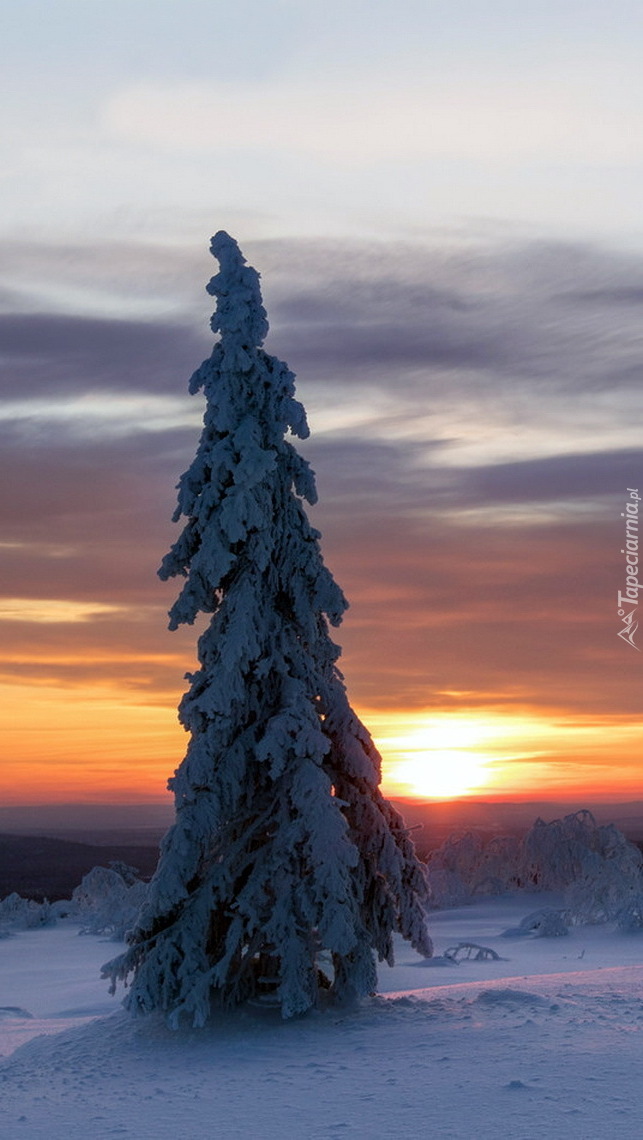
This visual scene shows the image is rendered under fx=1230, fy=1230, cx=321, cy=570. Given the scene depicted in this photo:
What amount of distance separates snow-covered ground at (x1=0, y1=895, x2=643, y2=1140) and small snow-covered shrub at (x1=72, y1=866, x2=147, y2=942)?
41.6 feet

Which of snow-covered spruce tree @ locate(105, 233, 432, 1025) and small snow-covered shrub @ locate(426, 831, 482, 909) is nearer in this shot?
snow-covered spruce tree @ locate(105, 233, 432, 1025)

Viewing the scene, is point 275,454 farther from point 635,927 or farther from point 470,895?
point 470,895

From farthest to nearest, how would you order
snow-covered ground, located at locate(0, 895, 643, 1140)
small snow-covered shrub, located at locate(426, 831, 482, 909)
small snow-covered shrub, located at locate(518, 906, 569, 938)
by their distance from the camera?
small snow-covered shrub, located at locate(426, 831, 482, 909)
small snow-covered shrub, located at locate(518, 906, 569, 938)
snow-covered ground, located at locate(0, 895, 643, 1140)

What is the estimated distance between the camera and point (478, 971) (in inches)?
792

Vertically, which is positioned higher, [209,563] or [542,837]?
[209,563]

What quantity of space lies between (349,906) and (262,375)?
22.0 feet

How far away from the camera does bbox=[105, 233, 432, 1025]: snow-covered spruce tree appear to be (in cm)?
1450

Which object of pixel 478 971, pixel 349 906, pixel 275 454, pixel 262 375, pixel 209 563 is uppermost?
pixel 262 375

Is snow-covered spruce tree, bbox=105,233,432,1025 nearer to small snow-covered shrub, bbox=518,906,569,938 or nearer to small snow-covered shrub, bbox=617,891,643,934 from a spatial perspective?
small snow-covered shrub, bbox=518,906,569,938

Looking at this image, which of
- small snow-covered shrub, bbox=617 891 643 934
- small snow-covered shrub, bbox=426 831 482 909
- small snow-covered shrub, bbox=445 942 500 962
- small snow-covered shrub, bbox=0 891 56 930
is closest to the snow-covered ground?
small snow-covered shrub, bbox=445 942 500 962

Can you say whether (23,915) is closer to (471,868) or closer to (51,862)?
(471,868)

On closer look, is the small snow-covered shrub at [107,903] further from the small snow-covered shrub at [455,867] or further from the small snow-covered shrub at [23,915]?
the small snow-covered shrub at [455,867]

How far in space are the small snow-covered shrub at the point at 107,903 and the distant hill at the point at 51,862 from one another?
2258 cm

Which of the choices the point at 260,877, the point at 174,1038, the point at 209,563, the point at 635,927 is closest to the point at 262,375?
the point at 209,563
